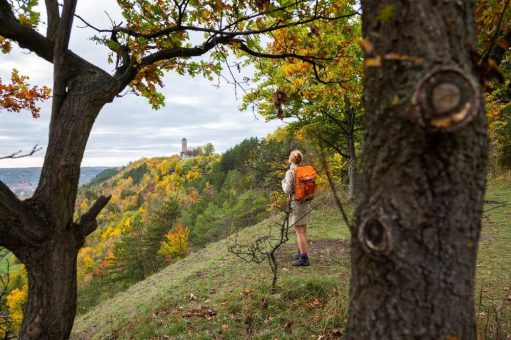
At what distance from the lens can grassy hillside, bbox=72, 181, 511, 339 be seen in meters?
3.99

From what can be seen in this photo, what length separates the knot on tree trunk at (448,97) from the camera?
1153mm

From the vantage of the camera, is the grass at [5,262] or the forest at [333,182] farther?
the grass at [5,262]

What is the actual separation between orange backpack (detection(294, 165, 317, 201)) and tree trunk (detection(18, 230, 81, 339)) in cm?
383

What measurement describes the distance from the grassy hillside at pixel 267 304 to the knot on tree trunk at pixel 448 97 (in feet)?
6.19

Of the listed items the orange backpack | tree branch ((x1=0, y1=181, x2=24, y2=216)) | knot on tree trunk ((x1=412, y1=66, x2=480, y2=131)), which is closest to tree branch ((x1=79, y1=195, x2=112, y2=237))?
tree branch ((x1=0, y1=181, x2=24, y2=216))

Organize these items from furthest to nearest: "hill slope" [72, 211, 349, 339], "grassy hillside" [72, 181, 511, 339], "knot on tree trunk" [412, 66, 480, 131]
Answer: "hill slope" [72, 211, 349, 339] < "grassy hillside" [72, 181, 511, 339] < "knot on tree trunk" [412, 66, 480, 131]

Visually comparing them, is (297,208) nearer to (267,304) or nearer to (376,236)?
(267,304)

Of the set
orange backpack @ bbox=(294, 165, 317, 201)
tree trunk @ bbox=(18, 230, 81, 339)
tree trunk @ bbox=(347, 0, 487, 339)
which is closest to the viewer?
tree trunk @ bbox=(347, 0, 487, 339)

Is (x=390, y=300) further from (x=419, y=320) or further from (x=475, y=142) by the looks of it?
(x=475, y=142)

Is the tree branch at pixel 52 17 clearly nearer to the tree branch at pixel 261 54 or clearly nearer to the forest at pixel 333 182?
the forest at pixel 333 182

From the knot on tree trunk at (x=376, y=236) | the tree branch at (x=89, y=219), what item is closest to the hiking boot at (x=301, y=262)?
the tree branch at (x=89, y=219)

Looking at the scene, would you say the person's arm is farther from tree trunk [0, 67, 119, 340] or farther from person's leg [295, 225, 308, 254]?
tree trunk [0, 67, 119, 340]

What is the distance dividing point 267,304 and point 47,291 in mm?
2773

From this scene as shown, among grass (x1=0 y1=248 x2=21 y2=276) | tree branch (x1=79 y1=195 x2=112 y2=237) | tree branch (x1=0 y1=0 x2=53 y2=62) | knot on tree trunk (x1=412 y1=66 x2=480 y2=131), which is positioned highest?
tree branch (x1=0 y1=0 x2=53 y2=62)
